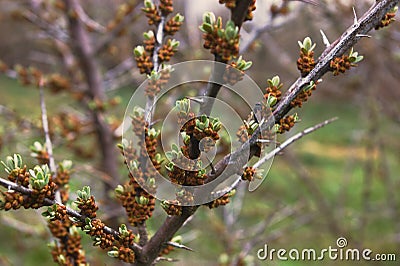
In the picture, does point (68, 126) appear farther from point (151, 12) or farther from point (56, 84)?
point (151, 12)

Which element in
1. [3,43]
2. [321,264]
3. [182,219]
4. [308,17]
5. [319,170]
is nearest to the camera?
[182,219]

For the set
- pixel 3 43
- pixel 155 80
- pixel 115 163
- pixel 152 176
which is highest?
pixel 3 43

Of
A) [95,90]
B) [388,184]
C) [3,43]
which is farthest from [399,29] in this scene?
[3,43]

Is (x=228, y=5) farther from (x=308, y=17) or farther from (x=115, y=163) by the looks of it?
(x=308, y=17)

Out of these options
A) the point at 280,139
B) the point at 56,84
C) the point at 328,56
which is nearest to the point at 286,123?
the point at 328,56

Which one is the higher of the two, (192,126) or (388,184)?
(388,184)

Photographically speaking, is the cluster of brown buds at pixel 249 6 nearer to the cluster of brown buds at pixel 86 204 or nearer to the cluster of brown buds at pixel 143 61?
the cluster of brown buds at pixel 143 61

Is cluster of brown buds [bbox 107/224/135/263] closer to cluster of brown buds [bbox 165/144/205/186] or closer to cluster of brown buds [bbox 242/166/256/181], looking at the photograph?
cluster of brown buds [bbox 165/144/205/186]
